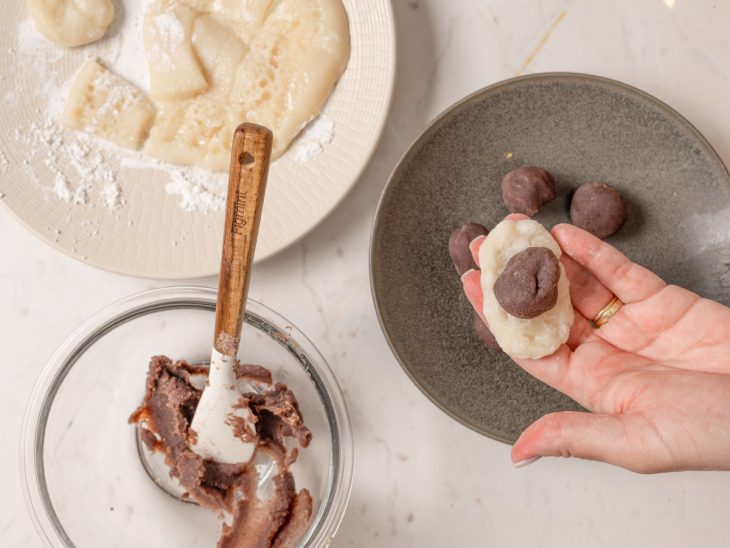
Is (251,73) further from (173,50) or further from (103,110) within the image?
(103,110)

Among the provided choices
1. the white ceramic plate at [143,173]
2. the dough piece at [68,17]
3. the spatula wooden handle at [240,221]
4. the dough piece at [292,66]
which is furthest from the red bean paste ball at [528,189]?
the dough piece at [68,17]

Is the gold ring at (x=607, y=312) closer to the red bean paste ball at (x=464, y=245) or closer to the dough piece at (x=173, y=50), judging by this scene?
the red bean paste ball at (x=464, y=245)

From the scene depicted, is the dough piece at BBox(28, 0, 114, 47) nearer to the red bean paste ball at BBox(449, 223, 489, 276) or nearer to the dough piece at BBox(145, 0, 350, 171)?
the dough piece at BBox(145, 0, 350, 171)

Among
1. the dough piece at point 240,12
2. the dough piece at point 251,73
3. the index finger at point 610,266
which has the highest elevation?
the dough piece at point 240,12

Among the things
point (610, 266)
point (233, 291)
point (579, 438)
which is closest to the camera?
point (579, 438)

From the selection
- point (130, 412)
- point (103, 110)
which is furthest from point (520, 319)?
point (103, 110)

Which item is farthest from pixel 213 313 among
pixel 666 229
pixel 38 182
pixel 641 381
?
pixel 666 229

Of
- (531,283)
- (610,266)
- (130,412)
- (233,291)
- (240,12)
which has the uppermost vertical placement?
(240,12)
